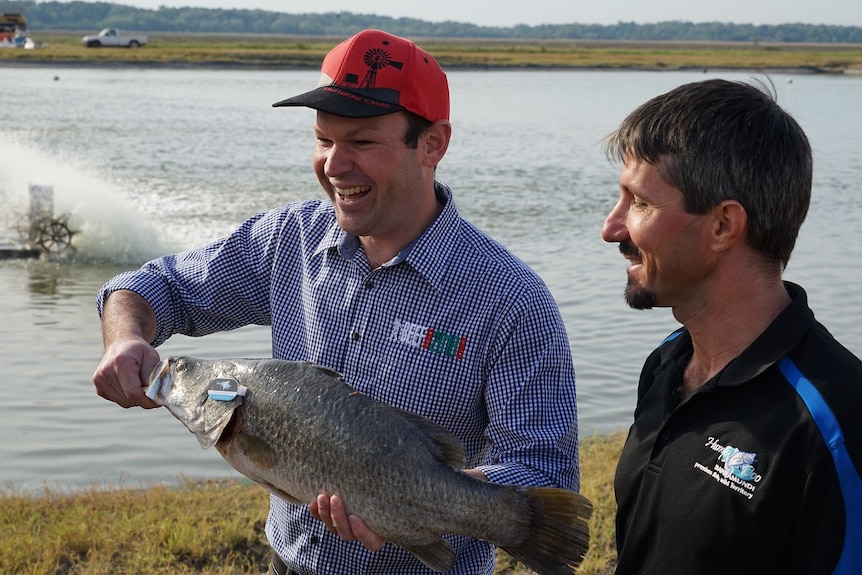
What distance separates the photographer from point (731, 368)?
3.11 m

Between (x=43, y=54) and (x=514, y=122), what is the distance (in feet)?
156

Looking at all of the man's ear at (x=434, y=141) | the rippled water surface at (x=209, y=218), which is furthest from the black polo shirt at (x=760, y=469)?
the rippled water surface at (x=209, y=218)

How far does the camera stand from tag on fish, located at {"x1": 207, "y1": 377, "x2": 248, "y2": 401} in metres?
3.38

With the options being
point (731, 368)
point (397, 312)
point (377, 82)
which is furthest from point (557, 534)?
point (377, 82)

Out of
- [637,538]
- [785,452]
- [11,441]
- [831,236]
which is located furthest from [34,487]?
[831,236]

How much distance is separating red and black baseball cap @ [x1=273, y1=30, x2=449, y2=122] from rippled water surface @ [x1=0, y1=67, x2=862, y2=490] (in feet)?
14.3

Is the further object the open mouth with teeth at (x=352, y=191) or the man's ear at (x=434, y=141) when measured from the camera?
the man's ear at (x=434, y=141)

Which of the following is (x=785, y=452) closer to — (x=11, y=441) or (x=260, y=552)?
(x=260, y=552)

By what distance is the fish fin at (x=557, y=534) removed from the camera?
3.12 meters

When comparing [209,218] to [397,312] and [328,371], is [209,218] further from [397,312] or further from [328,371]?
[328,371]

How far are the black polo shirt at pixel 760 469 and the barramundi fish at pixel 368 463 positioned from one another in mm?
256

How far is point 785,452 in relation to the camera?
280 cm

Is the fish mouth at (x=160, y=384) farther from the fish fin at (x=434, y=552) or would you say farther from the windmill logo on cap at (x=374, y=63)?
the windmill logo on cap at (x=374, y=63)

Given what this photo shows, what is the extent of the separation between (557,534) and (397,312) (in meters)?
0.96
